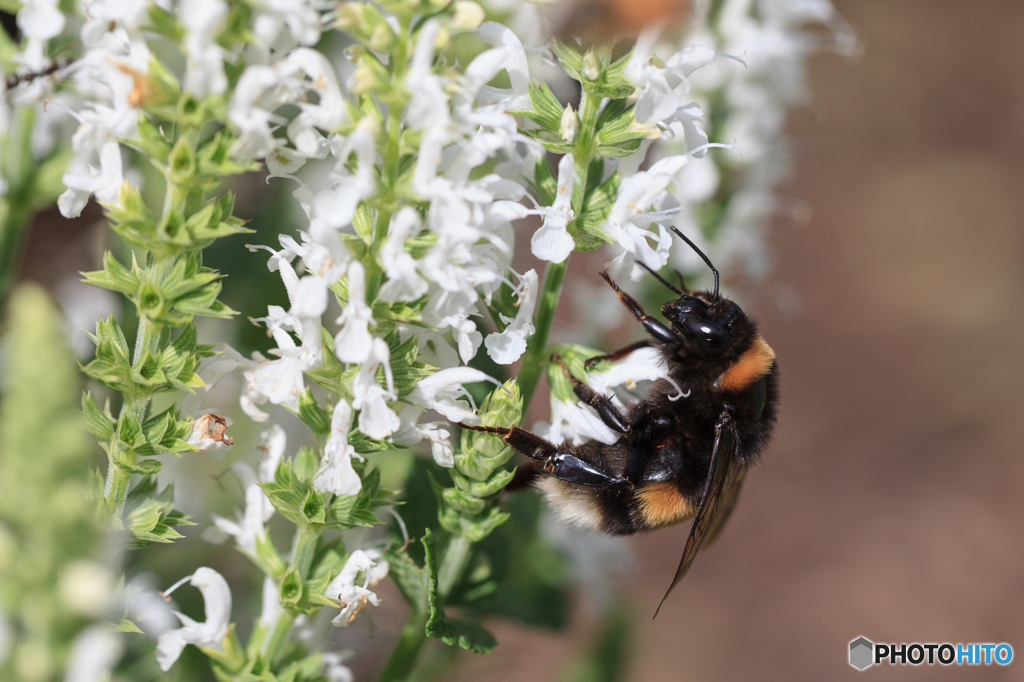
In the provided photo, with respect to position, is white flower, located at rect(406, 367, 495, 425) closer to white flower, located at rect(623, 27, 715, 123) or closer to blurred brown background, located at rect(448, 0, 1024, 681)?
white flower, located at rect(623, 27, 715, 123)

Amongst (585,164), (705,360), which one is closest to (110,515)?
(585,164)

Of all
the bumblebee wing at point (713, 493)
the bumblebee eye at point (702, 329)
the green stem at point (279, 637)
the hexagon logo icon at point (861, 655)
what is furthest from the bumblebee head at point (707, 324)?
the hexagon logo icon at point (861, 655)

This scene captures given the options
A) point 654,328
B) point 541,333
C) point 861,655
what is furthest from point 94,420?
point 861,655

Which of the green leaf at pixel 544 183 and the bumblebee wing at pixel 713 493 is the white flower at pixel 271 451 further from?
the bumblebee wing at pixel 713 493

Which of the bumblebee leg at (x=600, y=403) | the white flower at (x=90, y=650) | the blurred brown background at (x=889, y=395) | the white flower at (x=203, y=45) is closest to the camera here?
the white flower at (x=90, y=650)

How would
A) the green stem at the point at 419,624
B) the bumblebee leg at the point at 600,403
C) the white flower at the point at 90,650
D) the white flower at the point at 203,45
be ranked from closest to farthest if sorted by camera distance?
the white flower at the point at 90,650
the white flower at the point at 203,45
the green stem at the point at 419,624
the bumblebee leg at the point at 600,403

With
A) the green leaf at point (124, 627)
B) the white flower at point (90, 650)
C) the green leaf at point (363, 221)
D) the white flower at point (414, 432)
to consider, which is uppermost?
the green leaf at point (363, 221)

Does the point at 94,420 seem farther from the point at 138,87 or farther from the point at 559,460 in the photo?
the point at 559,460
